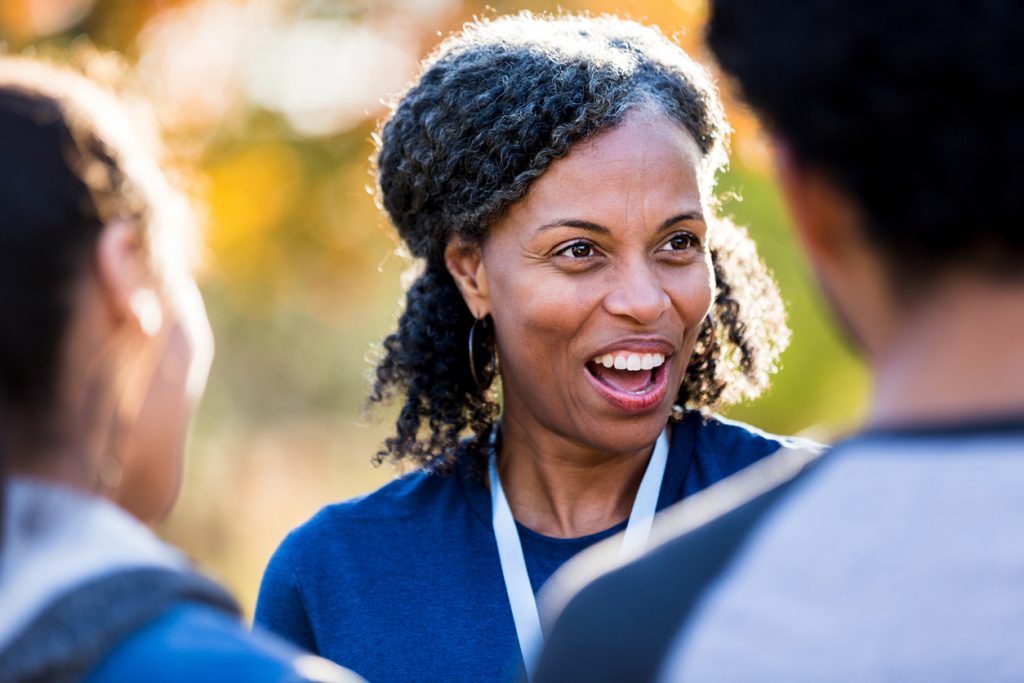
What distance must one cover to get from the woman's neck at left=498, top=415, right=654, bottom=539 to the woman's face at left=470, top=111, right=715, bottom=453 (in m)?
0.08

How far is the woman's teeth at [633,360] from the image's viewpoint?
3072 mm

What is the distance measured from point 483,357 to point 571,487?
51 centimetres

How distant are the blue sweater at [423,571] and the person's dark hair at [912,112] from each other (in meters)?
1.79

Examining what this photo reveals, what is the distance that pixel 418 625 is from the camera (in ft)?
9.86

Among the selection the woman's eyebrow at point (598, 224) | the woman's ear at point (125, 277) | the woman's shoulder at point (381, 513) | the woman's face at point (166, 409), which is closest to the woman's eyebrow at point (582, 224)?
the woman's eyebrow at point (598, 224)

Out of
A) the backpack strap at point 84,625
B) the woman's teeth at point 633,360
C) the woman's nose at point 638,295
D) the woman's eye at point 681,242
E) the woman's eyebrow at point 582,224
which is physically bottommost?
the backpack strap at point 84,625

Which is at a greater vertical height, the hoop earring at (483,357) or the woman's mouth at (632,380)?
the hoop earring at (483,357)

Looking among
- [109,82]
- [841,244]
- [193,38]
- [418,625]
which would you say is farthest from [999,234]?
[193,38]

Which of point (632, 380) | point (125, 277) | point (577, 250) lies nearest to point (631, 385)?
point (632, 380)

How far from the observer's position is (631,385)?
3.09 metres

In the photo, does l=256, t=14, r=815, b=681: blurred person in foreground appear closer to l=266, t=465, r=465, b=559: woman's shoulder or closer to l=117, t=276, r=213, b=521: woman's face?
l=266, t=465, r=465, b=559: woman's shoulder

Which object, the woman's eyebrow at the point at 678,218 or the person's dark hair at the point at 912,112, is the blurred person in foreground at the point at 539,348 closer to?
the woman's eyebrow at the point at 678,218

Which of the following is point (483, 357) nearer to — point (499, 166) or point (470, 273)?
point (470, 273)

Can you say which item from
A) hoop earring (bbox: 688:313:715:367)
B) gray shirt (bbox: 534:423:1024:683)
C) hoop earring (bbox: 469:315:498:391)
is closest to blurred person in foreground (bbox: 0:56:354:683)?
gray shirt (bbox: 534:423:1024:683)
